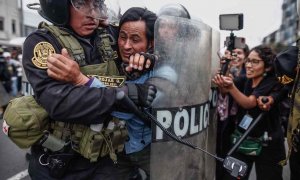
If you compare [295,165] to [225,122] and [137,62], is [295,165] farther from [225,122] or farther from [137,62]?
[137,62]

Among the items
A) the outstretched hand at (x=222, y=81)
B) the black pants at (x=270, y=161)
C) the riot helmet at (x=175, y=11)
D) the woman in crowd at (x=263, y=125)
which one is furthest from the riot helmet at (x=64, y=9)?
the black pants at (x=270, y=161)

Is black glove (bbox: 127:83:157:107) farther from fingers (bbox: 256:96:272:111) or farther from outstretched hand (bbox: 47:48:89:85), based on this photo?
fingers (bbox: 256:96:272:111)

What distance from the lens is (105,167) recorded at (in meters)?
1.94

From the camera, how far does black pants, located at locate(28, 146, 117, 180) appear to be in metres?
1.88

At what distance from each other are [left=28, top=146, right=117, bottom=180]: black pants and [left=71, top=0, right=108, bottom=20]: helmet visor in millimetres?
745

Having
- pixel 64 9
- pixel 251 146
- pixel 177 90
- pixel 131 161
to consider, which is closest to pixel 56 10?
pixel 64 9

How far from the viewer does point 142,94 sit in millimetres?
1659

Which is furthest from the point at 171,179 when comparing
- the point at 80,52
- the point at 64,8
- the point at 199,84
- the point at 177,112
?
the point at 64,8

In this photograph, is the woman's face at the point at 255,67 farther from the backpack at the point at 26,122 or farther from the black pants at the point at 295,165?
the backpack at the point at 26,122

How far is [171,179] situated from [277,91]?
5.45 feet

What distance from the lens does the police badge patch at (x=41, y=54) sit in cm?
167

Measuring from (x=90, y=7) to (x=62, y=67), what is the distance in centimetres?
44

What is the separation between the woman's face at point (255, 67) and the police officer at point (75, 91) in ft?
5.32

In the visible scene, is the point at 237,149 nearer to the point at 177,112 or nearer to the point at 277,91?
the point at 277,91
